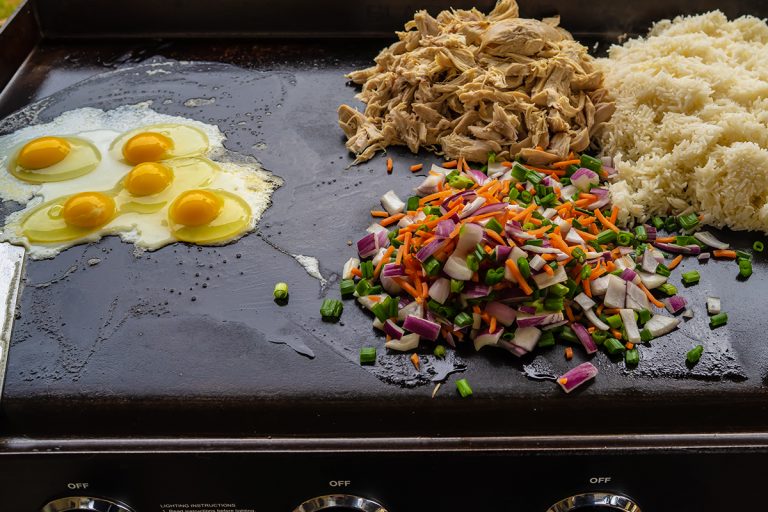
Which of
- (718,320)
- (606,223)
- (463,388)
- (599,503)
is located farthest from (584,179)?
(599,503)

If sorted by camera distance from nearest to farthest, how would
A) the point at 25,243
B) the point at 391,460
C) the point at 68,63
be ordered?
the point at 391,460 → the point at 25,243 → the point at 68,63

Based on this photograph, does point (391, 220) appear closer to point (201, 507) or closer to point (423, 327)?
point (423, 327)

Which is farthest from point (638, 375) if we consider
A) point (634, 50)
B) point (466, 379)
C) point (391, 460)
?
point (634, 50)

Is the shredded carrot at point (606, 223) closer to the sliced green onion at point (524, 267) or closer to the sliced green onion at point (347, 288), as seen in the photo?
the sliced green onion at point (524, 267)

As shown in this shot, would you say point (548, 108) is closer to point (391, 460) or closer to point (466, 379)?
point (466, 379)

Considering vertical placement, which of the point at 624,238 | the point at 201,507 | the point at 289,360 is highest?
the point at 624,238

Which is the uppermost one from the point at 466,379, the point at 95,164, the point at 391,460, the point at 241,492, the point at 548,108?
the point at 548,108

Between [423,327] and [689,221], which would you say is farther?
[689,221]
